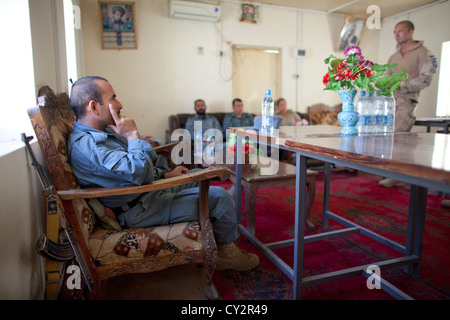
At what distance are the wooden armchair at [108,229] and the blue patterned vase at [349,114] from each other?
76cm

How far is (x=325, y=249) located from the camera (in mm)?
2023

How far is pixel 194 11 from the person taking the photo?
180 inches

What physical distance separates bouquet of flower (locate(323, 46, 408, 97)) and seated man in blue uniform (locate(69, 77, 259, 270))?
2.96 feet

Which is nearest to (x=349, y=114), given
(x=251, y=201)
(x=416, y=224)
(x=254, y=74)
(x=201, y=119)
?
(x=416, y=224)

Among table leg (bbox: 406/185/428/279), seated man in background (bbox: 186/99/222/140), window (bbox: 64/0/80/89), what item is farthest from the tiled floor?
seated man in background (bbox: 186/99/222/140)

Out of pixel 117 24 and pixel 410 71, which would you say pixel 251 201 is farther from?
pixel 117 24

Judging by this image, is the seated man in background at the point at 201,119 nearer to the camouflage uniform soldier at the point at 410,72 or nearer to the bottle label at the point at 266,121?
the bottle label at the point at 266,121

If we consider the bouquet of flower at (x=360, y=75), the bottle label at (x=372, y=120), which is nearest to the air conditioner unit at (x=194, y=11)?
the bouquet of flower at (x=360, y=75)

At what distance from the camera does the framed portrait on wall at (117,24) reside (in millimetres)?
4266

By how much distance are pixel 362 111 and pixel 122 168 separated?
1.34 metres

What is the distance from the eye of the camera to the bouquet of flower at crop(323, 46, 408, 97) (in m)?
1.53

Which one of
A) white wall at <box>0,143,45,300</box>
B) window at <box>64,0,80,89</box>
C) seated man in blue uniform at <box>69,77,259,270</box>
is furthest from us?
window at <box>64,0,80,89</box>

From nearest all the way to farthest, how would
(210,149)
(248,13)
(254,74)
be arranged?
(210,149), (248,13), (254,74)

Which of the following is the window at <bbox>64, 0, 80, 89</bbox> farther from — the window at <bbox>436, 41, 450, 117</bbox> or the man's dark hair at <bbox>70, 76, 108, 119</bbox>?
the window at <bbox>436, 41, 450, 117</bbox>
